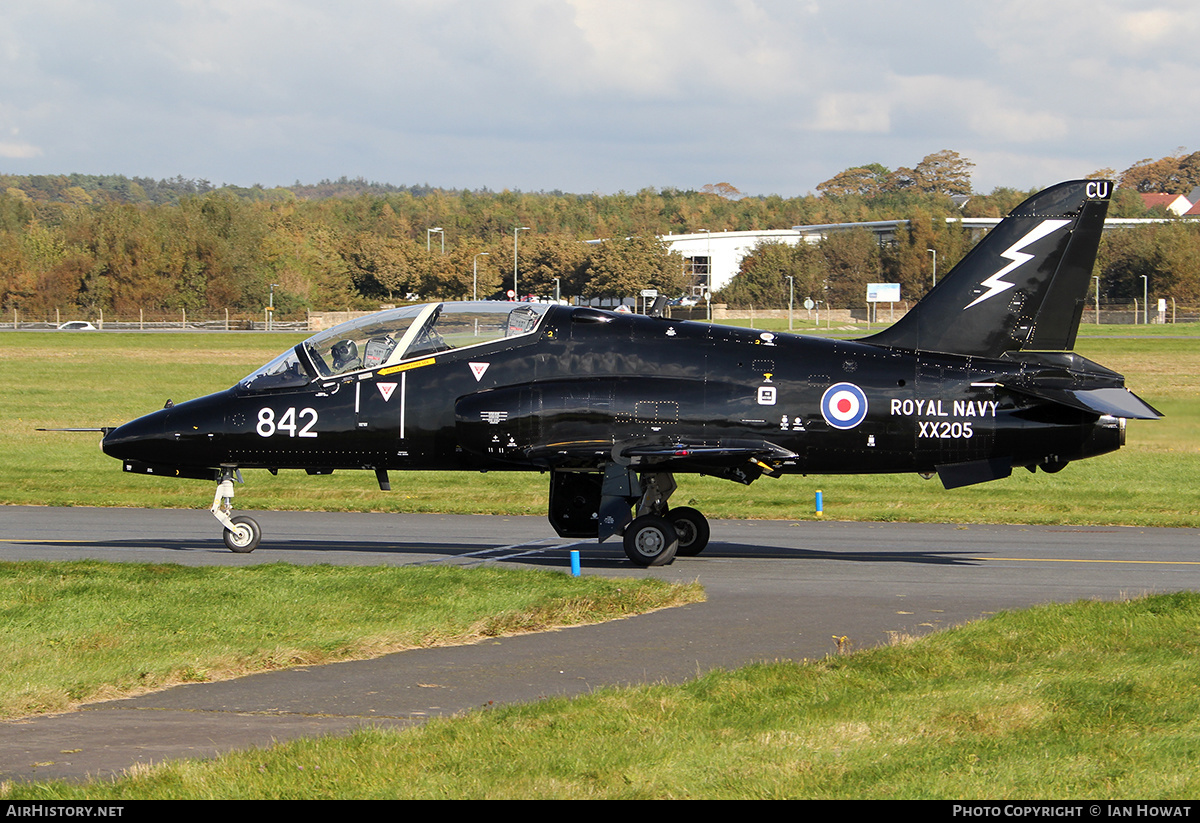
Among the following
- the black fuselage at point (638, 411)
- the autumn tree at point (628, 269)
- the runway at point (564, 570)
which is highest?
the autumn tree at point (628, 269)

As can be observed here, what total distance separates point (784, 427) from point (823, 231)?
131311 mm

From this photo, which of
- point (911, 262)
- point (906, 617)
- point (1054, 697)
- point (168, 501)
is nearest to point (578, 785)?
point (1054, 697)

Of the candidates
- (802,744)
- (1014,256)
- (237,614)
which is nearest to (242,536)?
(237,614)

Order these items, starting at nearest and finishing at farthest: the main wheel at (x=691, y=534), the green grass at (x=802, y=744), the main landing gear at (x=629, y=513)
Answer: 1. the green grass at (x=802, y=744)
2. the main landing gear at (x=629, y=513)
3. the main wheel at (x=691, y=534)

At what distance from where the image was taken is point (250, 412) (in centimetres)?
1661

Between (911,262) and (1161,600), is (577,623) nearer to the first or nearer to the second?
(1161,600)

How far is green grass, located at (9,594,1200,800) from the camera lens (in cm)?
684

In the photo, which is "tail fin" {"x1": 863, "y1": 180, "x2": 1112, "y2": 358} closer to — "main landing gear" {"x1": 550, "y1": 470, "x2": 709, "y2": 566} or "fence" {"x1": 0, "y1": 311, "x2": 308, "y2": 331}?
"main landing gear" {"x1": 550, "y1": 470, "x2": 709, "y2": 566}

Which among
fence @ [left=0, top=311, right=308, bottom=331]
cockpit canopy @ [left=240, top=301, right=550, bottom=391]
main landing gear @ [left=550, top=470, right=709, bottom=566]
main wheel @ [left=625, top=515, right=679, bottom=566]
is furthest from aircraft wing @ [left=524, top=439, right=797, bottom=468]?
fence @ [left=0, top=311, right=308, bottom=331]

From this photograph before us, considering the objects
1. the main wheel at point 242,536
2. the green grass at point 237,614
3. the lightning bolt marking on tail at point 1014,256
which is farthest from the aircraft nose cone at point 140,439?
the lightning bolt marking on tail at point 1014,256

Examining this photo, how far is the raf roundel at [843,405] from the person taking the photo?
16.2m

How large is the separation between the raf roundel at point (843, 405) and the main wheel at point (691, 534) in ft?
7.83

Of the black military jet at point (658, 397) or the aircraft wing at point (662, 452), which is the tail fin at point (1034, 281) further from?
the aircraft wing at point (662, 452)

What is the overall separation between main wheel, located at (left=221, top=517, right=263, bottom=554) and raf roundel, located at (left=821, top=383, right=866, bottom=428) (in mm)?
7998
